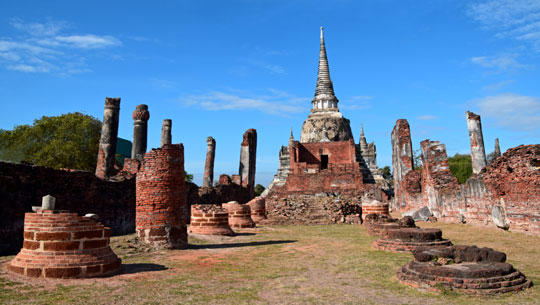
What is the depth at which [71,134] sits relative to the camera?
2516cm

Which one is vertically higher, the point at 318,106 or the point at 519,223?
the point at 318,106

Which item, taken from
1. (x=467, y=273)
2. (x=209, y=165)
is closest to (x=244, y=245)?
(x=467, y=273)

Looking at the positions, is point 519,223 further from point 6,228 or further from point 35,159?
point 35,159

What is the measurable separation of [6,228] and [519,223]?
34.6 ft

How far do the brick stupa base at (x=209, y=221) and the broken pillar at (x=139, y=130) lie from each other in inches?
237

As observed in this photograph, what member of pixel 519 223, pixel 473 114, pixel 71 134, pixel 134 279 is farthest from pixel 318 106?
pixel 134 279

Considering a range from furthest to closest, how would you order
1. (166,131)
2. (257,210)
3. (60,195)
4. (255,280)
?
(166,131) < (257,210) < (60,195) < (255,280)

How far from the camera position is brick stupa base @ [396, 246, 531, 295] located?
4.23 meters

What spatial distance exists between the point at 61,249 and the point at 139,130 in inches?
438

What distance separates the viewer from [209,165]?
23703 millimetres

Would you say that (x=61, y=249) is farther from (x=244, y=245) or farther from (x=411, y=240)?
(x=411, y=240)

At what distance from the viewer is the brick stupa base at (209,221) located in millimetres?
10852

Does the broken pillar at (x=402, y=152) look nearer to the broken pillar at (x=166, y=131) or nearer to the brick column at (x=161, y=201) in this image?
the broken pillar at (x=166, y=131)

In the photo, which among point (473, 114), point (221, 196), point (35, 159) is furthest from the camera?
point (35, 159)
